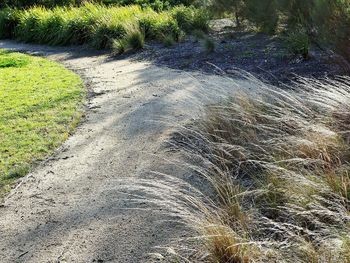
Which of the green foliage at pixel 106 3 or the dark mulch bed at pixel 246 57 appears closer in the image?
the dark mulch bed at pixel 246 57

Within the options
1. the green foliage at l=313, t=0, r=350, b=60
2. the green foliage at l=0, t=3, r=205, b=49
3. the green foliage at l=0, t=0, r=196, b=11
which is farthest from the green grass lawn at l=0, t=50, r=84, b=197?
the green foliage at l=0, t=0, r=196, b=11

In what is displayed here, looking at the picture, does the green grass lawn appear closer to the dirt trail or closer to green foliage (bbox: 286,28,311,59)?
the dirt trail

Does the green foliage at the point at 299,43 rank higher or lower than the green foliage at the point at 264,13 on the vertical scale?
lower

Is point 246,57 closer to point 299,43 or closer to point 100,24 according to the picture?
point 299,43

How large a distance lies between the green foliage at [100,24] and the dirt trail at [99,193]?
5.47 meters

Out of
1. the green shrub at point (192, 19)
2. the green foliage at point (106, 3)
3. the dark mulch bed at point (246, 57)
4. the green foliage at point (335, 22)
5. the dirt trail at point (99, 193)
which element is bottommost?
the dirt trail at point (99, 193)

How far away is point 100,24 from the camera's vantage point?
13.2 m

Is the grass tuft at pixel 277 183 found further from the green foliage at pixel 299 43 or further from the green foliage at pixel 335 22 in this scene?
the green foliage at pixel 299 43

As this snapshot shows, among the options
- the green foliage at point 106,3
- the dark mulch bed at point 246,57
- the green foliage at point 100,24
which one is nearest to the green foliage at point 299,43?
the dark mulch bed at point 246,57

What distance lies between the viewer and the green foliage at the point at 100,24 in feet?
41.2

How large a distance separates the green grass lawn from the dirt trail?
0.20 m

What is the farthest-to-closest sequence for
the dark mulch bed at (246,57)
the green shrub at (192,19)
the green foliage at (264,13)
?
the green shrub at (192,19), the green foliage at (264,13), the dark mulch bed at (246,57)

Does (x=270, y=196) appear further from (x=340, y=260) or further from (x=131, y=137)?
(x=131, y=137)

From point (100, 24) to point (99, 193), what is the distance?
9902 mm
